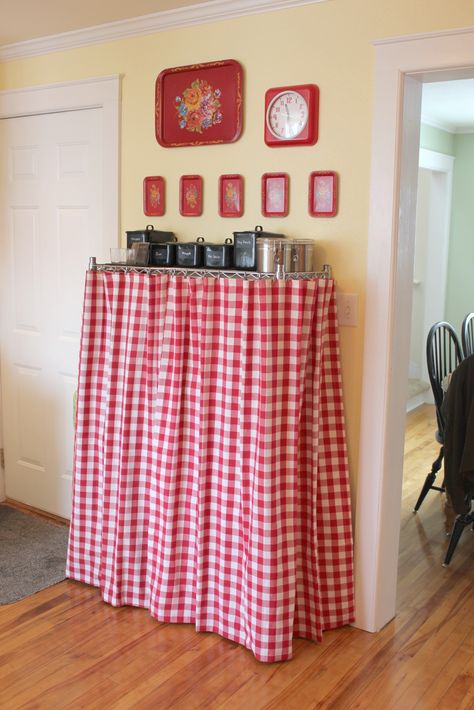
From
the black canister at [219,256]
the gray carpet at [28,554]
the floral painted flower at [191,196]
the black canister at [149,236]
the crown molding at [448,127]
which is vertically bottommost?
the gray carpet at [28,554]

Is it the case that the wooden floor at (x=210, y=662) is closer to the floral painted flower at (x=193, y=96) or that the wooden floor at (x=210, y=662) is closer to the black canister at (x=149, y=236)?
the black canister at (x=149, y=236)

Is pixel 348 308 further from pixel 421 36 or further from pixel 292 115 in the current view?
pixel 421 36

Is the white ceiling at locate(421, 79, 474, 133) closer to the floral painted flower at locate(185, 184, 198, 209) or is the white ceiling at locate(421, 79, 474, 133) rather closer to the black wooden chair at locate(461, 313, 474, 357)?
the black wooden chair at locate(461, 313, 474, 357)

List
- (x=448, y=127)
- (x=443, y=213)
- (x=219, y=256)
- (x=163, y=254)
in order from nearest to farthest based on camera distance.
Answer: (x=219, y=256) → (x=163, y=254) → (x=448, y=127) → (x=443, y=213)

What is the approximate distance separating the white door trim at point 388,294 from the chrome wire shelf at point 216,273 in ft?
0.67

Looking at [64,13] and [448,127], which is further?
[448,127]

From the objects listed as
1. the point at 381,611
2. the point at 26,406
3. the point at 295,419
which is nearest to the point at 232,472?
the point at 295,419

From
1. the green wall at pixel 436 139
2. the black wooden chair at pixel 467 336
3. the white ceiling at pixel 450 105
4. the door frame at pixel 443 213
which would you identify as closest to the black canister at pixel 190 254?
the white ceiling at pixel 450 105

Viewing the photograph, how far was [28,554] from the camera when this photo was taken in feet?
11.0

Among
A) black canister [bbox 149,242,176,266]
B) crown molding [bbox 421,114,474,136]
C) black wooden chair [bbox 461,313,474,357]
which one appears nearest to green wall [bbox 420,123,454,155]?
crown molding [bbox 421,114,474,136]

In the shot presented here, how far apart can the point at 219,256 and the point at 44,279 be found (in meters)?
1.25

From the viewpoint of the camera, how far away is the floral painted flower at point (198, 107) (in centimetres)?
297

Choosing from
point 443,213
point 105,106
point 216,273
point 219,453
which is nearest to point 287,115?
point 216,273

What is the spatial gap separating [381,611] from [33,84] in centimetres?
281
